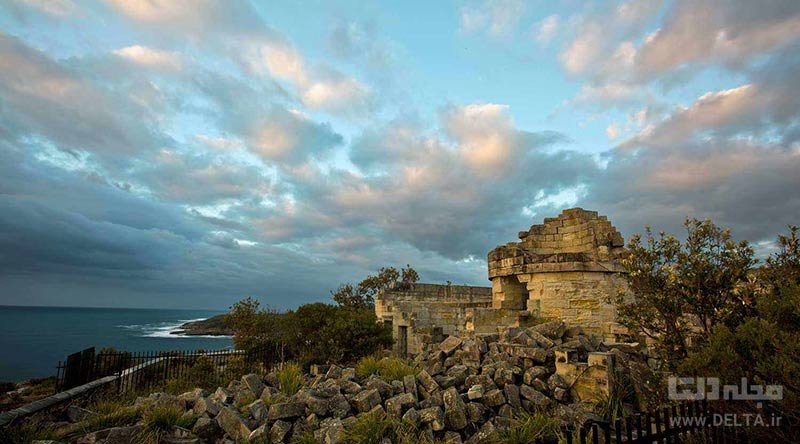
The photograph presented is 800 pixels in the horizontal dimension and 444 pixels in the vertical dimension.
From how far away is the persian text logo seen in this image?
4535 millimetres

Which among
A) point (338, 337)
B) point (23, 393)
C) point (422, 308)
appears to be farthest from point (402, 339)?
point (23, 393)

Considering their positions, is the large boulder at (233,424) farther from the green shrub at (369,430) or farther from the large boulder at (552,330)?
the large boulder at (552,330)

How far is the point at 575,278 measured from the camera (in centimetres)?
1198

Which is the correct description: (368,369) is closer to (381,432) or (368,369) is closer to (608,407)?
(381,432)

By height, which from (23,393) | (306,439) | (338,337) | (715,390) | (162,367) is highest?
(715,390)

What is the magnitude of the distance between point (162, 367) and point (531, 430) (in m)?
16.3

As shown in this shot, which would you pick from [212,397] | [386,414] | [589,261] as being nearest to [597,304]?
[589,261]

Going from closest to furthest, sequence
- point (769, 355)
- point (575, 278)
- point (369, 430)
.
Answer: point (769, 355) → point (369, 430) → point (575, 278)

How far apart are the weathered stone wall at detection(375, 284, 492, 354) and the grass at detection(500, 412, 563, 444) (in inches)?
347

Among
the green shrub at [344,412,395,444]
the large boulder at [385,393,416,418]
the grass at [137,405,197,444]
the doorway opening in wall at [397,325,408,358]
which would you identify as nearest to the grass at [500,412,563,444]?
the large boulder at [385,393,416,418]

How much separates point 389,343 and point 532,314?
5337mm

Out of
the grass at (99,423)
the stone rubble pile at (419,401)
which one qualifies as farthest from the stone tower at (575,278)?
the grass at (99,423)

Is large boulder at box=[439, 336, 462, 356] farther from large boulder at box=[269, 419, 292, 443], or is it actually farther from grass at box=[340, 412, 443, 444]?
large boulder at box=[269, 419, 292, 443]

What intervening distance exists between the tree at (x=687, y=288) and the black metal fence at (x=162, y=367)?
1261 cm
